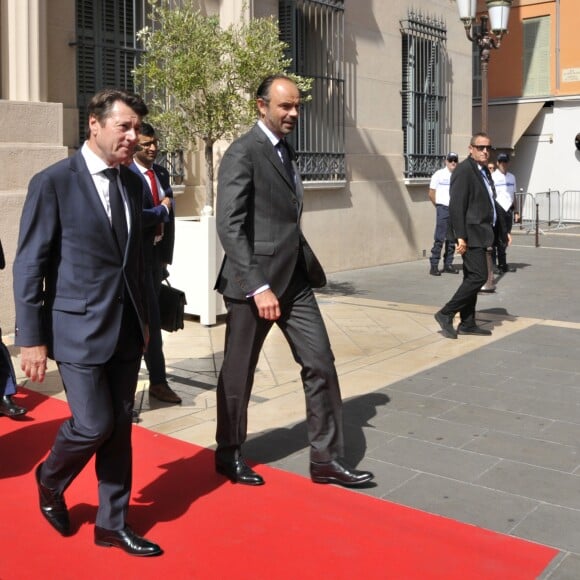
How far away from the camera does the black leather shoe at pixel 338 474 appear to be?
444 centimetres

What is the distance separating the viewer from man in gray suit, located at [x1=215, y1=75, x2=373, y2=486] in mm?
4262

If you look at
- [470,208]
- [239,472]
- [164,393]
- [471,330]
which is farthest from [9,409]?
[470,208]

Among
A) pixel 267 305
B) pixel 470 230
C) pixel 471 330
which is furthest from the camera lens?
pixel 471 330

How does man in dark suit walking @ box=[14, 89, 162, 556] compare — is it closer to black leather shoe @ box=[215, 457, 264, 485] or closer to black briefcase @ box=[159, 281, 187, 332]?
black leather shoe @ box=[215, 457, 264, 485]

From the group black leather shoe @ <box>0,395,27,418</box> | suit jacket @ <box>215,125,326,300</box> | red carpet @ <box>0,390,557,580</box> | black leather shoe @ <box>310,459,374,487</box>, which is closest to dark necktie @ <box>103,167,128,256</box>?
suit jacket @ <box>215,125,326,300</box>

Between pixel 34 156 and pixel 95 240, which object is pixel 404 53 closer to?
pixel 34 156

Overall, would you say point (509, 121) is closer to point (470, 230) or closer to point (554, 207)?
point (554, 207)

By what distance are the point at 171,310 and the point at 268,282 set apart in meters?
1.63

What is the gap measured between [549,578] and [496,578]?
0.21 m

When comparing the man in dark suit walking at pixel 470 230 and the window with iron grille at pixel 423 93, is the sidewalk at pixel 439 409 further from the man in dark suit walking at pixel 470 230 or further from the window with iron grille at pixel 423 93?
the window with iron grille at pixel 423 93

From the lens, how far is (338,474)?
4.46 m

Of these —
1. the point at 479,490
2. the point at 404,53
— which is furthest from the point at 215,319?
the point at 404,53

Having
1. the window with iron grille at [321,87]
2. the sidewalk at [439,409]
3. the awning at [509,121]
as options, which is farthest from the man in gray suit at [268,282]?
the awning at [509,121]

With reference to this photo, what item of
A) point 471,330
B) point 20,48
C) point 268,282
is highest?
point 20,48
